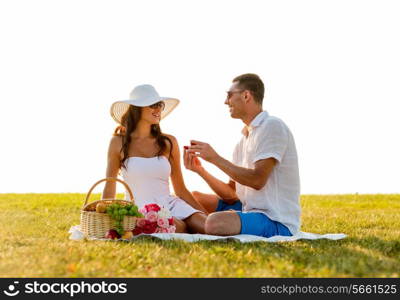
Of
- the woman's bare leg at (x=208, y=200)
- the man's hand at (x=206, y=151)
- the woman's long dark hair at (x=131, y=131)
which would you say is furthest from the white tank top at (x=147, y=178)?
the man's hand at (x=206, y=151)

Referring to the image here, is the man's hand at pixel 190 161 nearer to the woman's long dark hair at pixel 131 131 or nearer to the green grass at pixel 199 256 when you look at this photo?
the woman's long dark hair at pixel 131 131

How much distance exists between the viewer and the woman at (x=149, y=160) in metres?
6.90

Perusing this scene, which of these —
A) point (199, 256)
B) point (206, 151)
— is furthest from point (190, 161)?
point (199, 256)

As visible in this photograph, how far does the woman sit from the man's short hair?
1.08m

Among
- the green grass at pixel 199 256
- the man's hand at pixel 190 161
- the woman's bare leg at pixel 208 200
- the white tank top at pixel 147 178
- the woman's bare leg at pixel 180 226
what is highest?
the man's hand at pixel 190 161

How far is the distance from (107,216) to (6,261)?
1456 mm

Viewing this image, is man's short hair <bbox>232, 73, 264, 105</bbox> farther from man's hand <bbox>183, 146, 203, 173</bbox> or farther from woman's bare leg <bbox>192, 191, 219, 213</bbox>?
woman's bare leg <bbox>192, 191, 219, 213</bbox>

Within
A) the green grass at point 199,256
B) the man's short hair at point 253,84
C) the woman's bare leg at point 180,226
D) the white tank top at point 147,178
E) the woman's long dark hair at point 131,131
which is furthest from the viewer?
the woman's long dark hair at point 131,131

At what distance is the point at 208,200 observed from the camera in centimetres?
739

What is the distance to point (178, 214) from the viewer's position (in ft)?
22.8

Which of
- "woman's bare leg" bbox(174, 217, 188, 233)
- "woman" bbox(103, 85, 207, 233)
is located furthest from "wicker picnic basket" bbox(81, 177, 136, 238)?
"woman's bare leg" bbox(174, 217, 188, 233)

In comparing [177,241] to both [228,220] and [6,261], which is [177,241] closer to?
[228,220]

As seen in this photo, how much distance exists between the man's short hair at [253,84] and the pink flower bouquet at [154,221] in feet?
5.51

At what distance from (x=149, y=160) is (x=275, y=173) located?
1.58 metres
